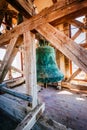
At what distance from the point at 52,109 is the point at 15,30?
216cm

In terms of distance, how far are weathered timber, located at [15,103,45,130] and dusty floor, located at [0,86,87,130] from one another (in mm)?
686

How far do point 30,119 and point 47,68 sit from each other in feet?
3.03

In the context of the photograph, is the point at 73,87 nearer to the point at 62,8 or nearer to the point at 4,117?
the point at 4,117

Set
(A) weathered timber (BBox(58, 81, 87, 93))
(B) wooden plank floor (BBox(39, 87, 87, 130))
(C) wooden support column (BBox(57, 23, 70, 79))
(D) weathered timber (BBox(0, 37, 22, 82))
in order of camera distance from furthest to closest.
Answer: (C) wooden support column (BBox(57, 23, 70, 79)), (A) weathered timber (BBox(58, 81, 87, 93)), (B) wooden plank floor (BBox(39, 87, 87, 130)), (D) weathered timber (BBox(0, 37, 22, 82))

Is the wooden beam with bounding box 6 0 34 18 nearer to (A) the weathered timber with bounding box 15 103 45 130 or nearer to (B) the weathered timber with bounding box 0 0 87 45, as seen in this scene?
(B) the weathered timber with bounding box 0 0 87 45

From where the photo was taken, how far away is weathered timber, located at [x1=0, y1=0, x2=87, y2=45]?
1.42 m

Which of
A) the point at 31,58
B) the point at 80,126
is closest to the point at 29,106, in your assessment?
the point at 31,58

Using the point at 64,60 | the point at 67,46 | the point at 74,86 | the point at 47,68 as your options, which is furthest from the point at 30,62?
the point at 64,60

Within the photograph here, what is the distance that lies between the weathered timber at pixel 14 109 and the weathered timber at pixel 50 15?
1.37 meters

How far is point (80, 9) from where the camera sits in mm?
1403

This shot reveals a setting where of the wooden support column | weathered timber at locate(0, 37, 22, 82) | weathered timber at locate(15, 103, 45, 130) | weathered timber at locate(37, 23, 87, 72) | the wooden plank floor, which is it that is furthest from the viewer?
the wooden support column

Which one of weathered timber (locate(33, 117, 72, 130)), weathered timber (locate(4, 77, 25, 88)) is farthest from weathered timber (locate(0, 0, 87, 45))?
weathered timber (locate(4, 77, 25, 88))

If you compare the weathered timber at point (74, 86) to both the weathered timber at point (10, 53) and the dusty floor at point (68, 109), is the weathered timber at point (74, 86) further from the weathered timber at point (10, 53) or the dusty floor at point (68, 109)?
the weathered timber at point (10, 53)

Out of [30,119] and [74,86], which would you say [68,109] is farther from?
[74,86]
